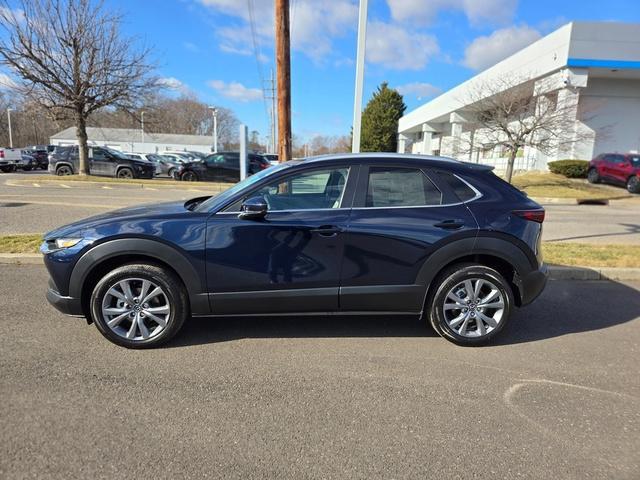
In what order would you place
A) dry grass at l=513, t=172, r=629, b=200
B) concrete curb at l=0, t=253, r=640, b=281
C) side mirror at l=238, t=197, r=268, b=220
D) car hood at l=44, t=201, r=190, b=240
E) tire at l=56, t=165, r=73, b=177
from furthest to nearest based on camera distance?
tire at l=56, t=165, r=73, b=177
dry grass at l=513, t=172, r=629, b=200
concrete curb at l=0, t=253, r=640, b=281
car hood at l=44, t=201, r=190, b=240
side mirror at l=238, t=197, r=268, b=220

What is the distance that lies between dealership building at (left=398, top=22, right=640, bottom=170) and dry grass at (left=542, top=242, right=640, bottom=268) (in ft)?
54.0

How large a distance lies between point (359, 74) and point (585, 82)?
1925cm

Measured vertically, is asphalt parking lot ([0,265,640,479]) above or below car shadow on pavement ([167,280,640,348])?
below

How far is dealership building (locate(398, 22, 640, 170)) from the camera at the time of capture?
21.8 meters

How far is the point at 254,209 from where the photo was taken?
3.49 metres

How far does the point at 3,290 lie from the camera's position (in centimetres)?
494

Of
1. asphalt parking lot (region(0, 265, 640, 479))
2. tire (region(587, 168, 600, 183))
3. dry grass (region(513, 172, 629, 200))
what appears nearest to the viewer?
asphalt parking lot (region(0, 265, 640, 479))

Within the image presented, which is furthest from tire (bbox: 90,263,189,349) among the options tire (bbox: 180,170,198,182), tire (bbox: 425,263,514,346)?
tire (bbox: 180,170,198,182)

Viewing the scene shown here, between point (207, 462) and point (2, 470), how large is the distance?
106 centimetres

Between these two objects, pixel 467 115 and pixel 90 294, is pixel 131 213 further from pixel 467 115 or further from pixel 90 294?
pixel 467 115

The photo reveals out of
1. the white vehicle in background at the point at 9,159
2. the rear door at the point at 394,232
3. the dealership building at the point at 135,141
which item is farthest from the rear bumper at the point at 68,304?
the dealership building at the point at 135,141

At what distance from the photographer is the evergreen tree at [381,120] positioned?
5219cm

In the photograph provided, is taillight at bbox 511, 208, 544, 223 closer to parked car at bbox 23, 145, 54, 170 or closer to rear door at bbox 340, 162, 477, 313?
rear door at bbox 340, 162, 477, 313

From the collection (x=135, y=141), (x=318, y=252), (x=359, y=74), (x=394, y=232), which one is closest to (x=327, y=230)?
(x=318, y=252)
